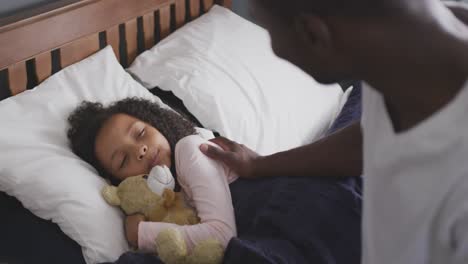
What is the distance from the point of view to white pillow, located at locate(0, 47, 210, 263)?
1173 mm

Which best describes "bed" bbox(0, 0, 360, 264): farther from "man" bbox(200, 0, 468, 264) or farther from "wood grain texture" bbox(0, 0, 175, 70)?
"man" bbox(200, 0, 468, 264)

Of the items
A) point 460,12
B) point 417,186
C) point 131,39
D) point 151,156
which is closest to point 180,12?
point 131,39

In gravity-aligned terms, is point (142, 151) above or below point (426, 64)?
below

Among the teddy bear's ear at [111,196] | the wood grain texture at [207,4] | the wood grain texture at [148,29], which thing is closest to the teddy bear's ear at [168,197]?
the teddy bear's ear at [111,196]

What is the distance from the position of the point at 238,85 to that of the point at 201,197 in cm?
56

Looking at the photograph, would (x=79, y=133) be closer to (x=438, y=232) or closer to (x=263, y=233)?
(x=263, y=233)

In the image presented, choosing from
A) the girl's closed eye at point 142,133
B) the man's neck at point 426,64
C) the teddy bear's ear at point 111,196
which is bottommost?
the teddy bear's ear at point 111,196

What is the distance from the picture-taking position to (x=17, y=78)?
54.9 inches

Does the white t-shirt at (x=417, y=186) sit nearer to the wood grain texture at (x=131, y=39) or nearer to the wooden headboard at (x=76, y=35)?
the wooden headboard at (x=76, y=35)

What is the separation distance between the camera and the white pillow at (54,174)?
46.2 inches

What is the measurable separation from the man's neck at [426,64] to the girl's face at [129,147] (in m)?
0.73

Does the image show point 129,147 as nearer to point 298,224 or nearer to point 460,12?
point 298,224

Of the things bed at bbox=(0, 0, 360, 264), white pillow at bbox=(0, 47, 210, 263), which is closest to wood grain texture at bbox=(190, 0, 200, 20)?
bed at bbox=(0, 0, 360, 264)

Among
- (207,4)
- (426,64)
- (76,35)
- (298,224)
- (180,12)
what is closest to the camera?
(426,64)
